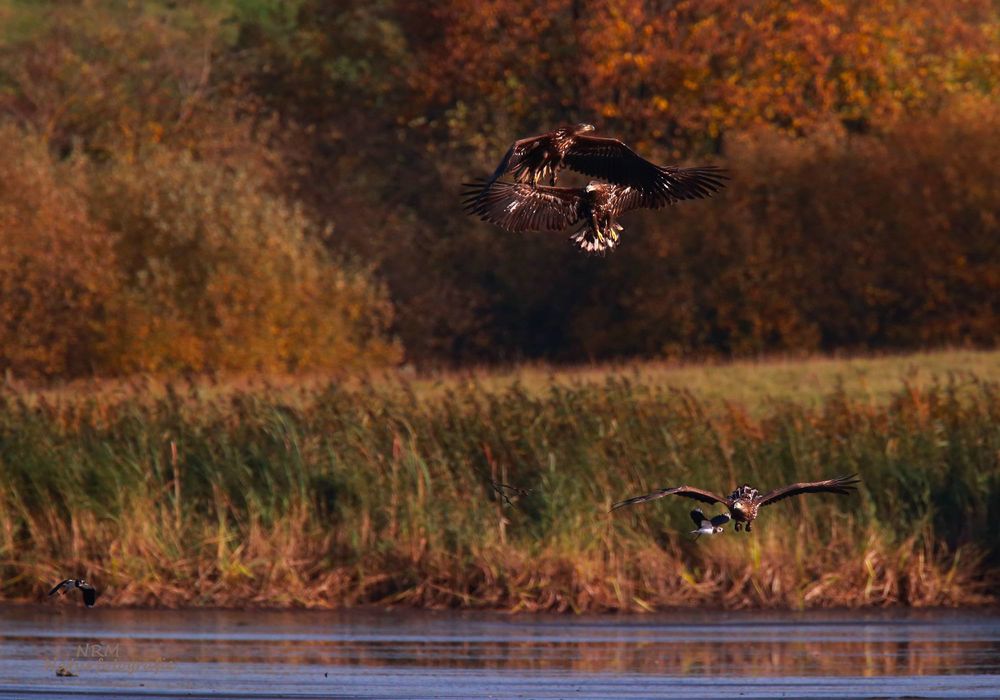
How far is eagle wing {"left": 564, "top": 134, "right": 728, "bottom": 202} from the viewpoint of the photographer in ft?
35.6

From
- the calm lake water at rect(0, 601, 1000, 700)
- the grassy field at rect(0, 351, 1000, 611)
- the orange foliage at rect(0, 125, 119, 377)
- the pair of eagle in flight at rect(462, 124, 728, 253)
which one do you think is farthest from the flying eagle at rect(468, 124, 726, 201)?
the orange foliage at rect(0, 125, 119, 377)

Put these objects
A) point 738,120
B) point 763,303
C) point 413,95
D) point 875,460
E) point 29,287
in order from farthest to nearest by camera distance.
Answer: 1. point 413,95
2. point 738,120
3. point 763,303
4. point 29,287
5. point 875,460

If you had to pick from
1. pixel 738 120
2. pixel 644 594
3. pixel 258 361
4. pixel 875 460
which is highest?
pixel 738 120

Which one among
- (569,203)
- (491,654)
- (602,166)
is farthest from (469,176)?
(569,203)

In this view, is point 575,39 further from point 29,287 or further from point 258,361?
point 29,287

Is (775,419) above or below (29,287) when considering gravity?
below

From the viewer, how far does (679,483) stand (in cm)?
1761

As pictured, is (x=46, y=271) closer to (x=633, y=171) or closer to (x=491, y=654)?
(x=491, y=654)

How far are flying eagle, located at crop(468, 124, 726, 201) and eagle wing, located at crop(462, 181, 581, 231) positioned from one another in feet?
0.33

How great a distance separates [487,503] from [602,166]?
6729mm

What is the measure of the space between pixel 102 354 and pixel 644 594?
1027 inches

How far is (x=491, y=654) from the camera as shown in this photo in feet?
45.9

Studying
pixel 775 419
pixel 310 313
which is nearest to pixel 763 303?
pixel 310 313

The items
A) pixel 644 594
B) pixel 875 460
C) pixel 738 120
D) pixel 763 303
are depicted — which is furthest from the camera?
pixel 738 120
